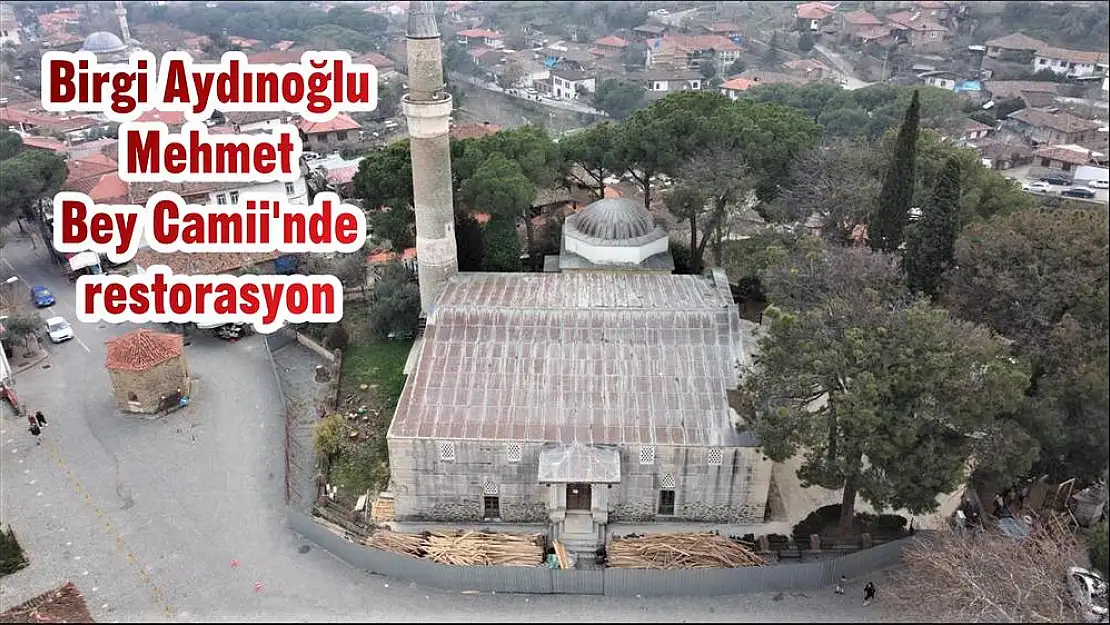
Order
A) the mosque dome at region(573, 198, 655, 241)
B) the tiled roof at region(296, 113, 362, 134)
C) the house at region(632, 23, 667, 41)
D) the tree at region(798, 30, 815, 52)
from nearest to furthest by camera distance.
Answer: the mosque dome at region(573, 198, 655, 241) < the tiled roof at region(296, 113, 362, 134) < the tree at region(798, 30, 815, 52) < the house at region(632, 23, 667, 41)

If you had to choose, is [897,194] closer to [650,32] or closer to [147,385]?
[147,385]

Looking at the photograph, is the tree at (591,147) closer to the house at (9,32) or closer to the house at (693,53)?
the house at (693,53)

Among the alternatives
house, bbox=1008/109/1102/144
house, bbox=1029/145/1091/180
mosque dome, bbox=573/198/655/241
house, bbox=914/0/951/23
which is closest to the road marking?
mosque dome, bbox=573/198/655/241

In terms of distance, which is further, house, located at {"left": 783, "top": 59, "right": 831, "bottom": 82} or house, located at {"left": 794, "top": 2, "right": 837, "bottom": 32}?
house, located at {"left": 794, "top": 2, "right": 837, "bottom": 32}

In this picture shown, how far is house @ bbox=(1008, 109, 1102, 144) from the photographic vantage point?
5738cm

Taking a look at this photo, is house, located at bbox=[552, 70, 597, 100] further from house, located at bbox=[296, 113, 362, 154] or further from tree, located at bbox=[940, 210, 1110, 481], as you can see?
tree, located at bbox=[940, 210, 1110, 481]

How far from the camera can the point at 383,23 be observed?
134875 millimetres

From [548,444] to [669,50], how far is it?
85791 millimetres

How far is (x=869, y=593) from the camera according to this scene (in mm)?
18531

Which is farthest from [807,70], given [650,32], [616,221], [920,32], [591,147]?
[616,221]

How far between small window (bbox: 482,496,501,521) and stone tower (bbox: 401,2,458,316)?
6231 mm

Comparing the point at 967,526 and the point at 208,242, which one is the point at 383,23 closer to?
the point at 208,242

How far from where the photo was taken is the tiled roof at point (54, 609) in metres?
18.9

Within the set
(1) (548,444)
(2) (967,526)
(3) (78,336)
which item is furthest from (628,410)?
(3) (78,336)
